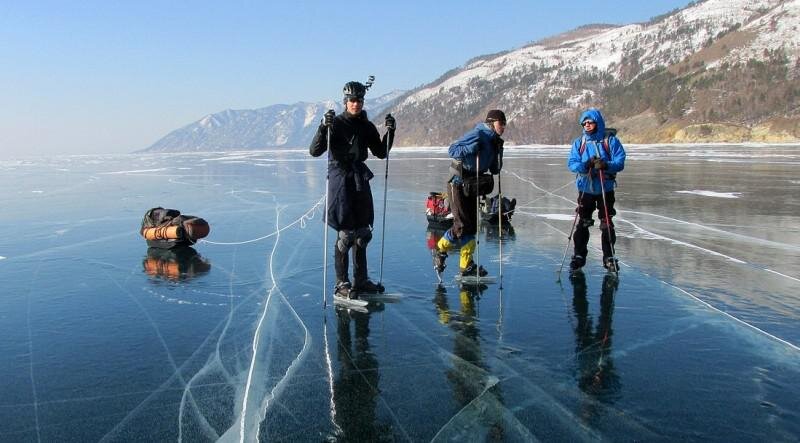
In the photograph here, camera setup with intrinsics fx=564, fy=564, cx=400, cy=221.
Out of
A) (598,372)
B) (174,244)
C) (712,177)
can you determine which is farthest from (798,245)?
(712,177)

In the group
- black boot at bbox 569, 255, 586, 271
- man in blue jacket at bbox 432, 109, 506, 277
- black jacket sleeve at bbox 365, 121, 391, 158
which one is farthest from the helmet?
black boot at bbox 569, 255, 586, 271

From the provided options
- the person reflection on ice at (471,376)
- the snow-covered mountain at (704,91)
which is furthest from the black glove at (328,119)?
the snow-covered mountain at (704,91)

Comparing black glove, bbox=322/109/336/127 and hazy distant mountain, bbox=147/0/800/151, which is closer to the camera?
black glove, bbox=322/109/336/127

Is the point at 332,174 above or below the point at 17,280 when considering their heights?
above

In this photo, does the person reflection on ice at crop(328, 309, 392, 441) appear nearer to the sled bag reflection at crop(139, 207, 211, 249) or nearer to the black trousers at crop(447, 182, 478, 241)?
the black trousers at crop(447, 182, 478, 241)

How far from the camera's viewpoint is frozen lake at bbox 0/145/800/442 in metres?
3.50

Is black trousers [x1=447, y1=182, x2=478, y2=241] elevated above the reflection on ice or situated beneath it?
elevated above

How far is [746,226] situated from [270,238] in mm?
9135

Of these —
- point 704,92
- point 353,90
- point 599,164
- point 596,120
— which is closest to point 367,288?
point 353,90

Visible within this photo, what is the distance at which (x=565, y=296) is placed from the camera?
631 cm

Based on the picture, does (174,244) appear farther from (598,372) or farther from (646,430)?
(646,430)

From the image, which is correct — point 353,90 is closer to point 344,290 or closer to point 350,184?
point 350,184

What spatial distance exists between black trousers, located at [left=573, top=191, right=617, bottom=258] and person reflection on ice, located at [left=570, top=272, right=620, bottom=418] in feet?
3.41

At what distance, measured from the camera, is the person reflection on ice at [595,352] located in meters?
3.82
